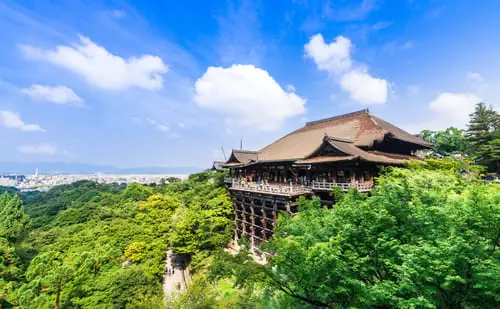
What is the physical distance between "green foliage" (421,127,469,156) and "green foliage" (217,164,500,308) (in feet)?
112

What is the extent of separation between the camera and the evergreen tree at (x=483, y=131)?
26.1m

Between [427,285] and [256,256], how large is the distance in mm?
17719

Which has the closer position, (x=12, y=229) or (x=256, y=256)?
(x=256, y=256)

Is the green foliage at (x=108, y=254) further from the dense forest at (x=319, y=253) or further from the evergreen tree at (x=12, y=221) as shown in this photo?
the dense forest at (x=319, y=253)

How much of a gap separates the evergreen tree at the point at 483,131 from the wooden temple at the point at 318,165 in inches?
328

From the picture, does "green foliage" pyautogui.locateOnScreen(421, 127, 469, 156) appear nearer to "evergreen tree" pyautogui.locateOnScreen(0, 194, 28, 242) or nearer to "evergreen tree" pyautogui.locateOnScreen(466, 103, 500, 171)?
"evergreen tree" pyautogui.locateOnScreen(466, 103, 500, 171)

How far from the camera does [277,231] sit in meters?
10.2

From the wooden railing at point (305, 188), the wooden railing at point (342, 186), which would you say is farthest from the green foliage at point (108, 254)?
the wooden railing at point (342, 186)

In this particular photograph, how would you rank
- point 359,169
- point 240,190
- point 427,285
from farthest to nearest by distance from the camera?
1. point 240,190
2. point 359,169
3. point 427,285

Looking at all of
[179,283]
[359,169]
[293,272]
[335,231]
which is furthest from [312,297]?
[179,283]

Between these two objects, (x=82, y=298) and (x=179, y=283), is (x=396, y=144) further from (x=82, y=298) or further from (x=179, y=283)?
(x=82, y=298)

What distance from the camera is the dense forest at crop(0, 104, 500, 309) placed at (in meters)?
5.79

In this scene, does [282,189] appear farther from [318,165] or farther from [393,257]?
[393,257]

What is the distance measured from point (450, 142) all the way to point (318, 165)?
2875 cm
